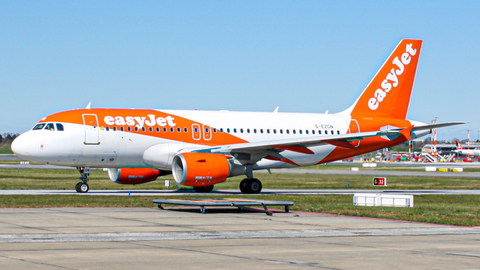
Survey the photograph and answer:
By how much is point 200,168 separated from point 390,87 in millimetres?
14719

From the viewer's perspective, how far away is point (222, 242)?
49.3 ft

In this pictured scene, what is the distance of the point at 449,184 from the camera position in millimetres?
47125

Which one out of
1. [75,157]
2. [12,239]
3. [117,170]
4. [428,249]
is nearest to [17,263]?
[12,239]

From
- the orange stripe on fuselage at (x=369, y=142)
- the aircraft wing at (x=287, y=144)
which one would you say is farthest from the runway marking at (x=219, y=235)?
the orange stripe on fuselage at (x=369, y=142)

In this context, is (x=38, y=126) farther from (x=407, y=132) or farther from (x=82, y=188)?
(x=407, y=132)

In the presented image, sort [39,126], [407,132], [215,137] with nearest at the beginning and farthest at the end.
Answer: [39,126]
[215,137]
[407,132]

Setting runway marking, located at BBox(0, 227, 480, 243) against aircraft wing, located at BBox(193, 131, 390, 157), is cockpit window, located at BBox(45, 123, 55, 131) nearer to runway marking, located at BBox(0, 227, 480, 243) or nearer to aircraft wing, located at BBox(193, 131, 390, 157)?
aircraft wing, located at BBox(193, 131, 390, 157)

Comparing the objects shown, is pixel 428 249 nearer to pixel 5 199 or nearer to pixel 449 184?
pixel 5 199

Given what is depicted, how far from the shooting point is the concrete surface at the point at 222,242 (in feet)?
39.9

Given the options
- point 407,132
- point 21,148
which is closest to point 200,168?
point 21,148

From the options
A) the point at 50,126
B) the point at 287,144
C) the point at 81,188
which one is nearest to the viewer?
the point at 50,126

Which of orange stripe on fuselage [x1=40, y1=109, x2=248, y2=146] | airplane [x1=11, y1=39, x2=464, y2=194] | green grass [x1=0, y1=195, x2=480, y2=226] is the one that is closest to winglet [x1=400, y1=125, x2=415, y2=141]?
airplane [x1=11, y1=39, x2=464, y2=194]

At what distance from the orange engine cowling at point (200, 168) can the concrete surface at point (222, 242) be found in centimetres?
881

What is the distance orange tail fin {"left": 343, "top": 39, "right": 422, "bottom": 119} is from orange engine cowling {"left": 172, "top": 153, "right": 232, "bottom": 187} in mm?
11372
